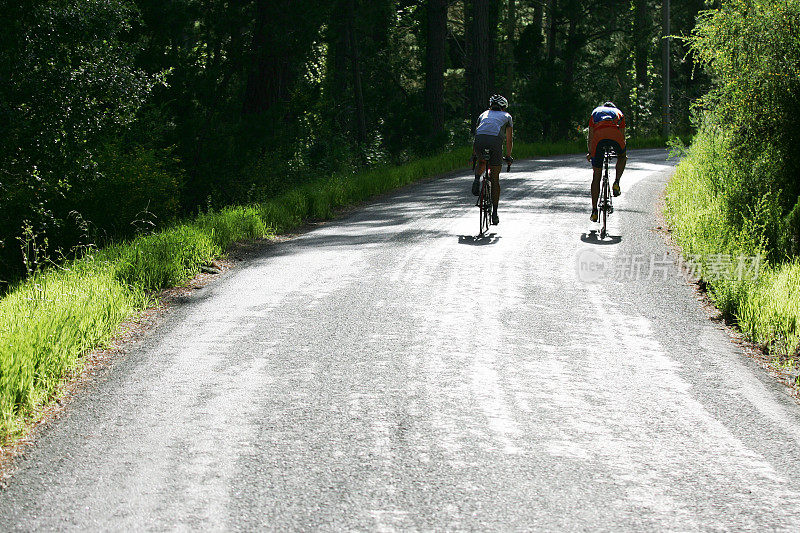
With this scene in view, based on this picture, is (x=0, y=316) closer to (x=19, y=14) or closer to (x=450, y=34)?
(x=19, y=14)

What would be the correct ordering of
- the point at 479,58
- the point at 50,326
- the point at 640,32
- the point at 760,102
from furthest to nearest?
the point at 640,32
the point at 479,58
the point at 760,102
the point at 50,326

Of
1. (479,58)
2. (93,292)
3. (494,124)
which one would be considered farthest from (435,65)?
(93,292)

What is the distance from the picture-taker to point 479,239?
13.0 metres

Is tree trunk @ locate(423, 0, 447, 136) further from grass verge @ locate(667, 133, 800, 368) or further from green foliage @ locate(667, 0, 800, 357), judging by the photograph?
green foliage @ locate(667, 0, 800, 357)

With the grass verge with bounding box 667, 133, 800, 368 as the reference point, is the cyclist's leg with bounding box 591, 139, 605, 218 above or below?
above

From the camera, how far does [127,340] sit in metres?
7.79

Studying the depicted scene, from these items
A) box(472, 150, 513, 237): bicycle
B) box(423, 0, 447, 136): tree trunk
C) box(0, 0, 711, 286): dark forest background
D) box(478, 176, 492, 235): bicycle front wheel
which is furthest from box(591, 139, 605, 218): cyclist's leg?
box(423, 0, 447, 136): tree trunk

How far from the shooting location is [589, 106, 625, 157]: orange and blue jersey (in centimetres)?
1327

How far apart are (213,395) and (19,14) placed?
30.2ft

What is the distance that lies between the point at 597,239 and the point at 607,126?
1782 millimetres

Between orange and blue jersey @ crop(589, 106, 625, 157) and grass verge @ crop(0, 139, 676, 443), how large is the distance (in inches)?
214

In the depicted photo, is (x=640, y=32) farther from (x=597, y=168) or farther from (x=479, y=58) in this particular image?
(x=597, y=168)

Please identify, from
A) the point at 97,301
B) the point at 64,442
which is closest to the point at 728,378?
the point at 64,442

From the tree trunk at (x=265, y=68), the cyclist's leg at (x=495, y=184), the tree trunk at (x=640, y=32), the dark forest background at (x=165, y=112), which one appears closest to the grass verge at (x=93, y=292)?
the dark forest background at (x=165, y=112)
